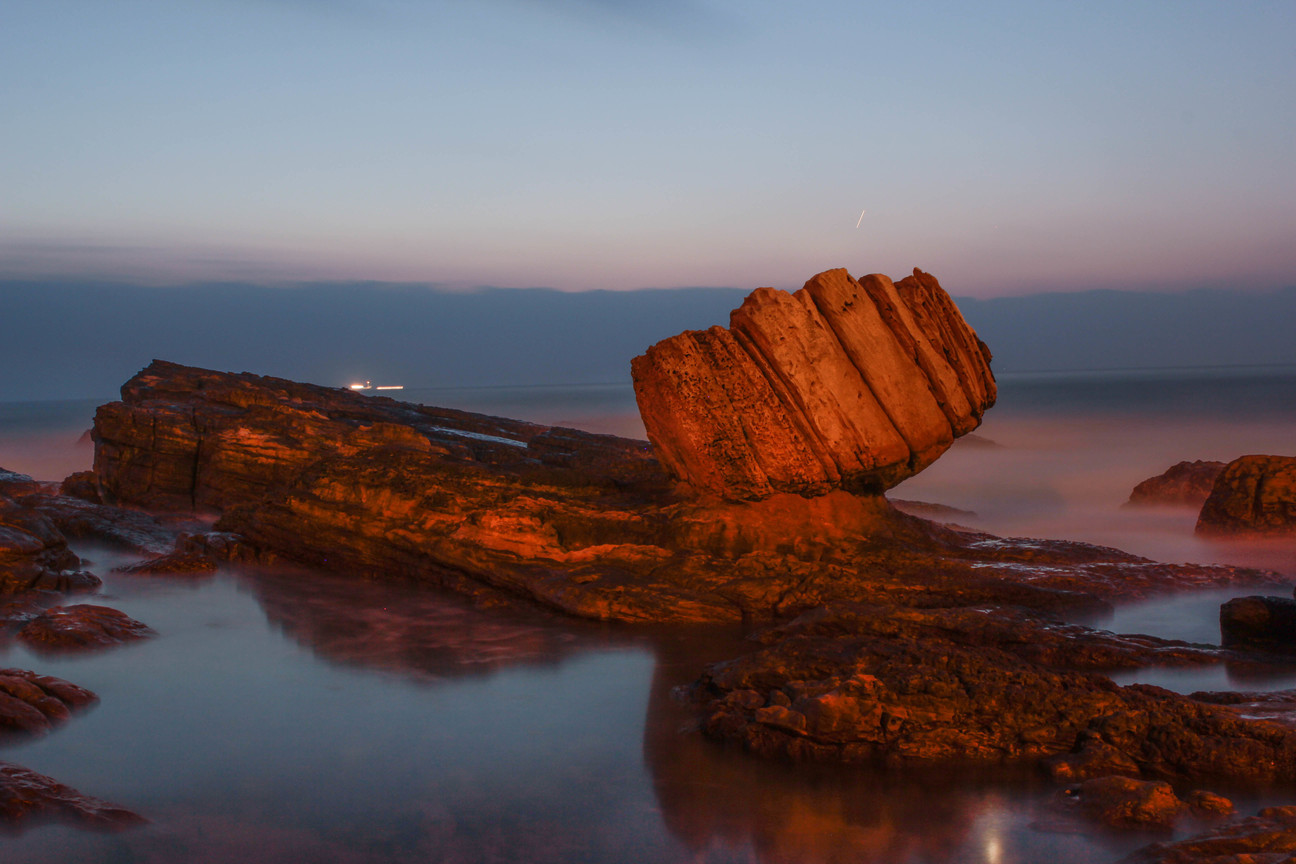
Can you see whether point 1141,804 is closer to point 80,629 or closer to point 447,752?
point 447,752

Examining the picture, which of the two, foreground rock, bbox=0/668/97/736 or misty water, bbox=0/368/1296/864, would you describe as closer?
misty water, bbox=0/368/1296/864

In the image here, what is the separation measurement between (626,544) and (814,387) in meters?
2.69

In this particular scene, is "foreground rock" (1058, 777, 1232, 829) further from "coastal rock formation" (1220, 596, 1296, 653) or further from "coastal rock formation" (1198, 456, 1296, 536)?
"coastal rock formation" (1198, 456, 1296, 536)

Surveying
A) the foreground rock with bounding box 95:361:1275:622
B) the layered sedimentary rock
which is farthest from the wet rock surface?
the layered sedimentary rock

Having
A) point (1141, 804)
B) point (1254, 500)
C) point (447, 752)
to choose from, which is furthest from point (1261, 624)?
point (447, 752)

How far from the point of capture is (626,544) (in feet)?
33.9

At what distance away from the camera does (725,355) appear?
9773 millimetres

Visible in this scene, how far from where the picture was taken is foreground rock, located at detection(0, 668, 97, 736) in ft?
21.2

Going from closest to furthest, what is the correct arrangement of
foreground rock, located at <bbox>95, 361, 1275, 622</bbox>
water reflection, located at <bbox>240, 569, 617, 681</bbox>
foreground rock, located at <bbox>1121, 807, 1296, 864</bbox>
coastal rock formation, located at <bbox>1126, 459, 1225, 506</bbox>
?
foreground rock, located at <bbox>1121, 807, 1296, 864</bbox>
water reflection, located at <bbox>240, 569, 617, 681</bbox>
foreground rock, located at <bbox>95, 361, 1275, 622</bbox>
coastal rock formation, located at <bbox>1126, 459, 1225, 506</bbox>

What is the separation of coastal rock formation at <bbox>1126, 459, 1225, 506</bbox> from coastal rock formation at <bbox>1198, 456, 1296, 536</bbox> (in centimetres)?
434

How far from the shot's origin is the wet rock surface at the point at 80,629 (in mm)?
8633

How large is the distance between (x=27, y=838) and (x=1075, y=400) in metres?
109

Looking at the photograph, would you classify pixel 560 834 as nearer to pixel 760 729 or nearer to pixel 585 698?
pixel 760 729

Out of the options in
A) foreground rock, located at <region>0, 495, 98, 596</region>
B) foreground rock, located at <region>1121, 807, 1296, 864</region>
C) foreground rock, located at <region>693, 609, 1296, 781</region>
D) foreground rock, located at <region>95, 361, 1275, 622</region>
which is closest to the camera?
foreground rock, located at <region>1121, 807, 1296, 864</region>
